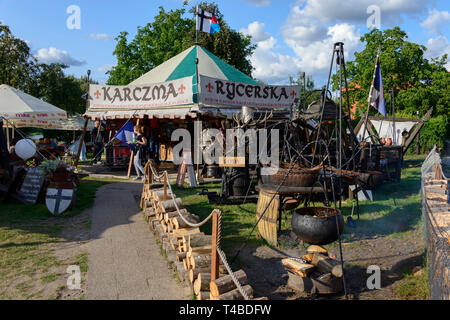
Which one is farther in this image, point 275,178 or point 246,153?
point 246,153

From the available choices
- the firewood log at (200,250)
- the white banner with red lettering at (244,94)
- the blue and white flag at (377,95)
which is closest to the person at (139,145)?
the white banner with red lettering at (244,94)

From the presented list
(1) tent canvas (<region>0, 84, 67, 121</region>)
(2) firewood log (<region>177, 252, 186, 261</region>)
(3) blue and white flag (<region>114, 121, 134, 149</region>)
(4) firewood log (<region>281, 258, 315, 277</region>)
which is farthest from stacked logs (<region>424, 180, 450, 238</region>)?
(1) tent canvas (<region>0, 84, 67, 121</region>)

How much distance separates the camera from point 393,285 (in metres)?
4.25

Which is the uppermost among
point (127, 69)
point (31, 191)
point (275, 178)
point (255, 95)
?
point (127, 69)

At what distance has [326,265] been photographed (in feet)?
13.8

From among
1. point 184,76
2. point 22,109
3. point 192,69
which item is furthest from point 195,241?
point 22,109

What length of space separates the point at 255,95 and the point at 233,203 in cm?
667

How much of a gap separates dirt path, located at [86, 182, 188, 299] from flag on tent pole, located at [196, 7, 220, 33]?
9042mm

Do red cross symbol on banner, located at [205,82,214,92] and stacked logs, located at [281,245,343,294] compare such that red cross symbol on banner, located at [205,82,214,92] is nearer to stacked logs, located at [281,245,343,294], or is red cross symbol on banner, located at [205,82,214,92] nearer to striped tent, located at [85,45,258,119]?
striped tent, located at [85,45,258,119]

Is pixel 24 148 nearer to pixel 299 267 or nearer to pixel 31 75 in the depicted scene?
pixel 299 267

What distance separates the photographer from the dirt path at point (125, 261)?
4.01 m

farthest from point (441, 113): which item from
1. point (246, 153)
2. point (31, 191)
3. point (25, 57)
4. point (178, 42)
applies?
point (25, 57)
